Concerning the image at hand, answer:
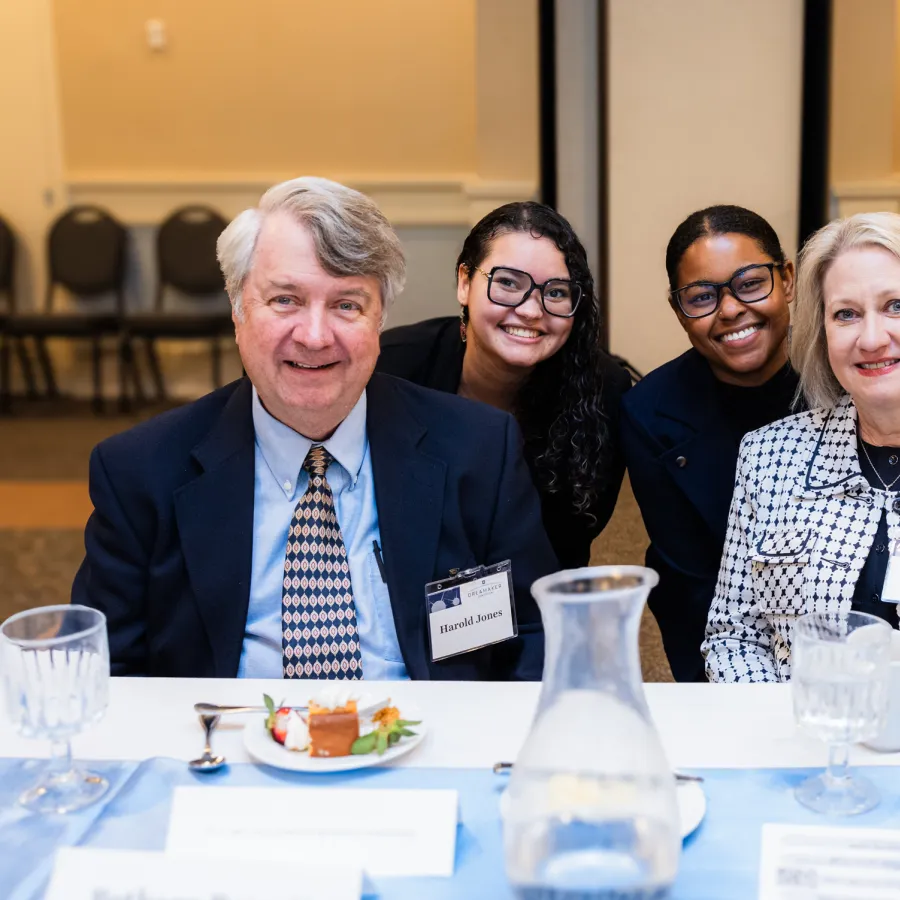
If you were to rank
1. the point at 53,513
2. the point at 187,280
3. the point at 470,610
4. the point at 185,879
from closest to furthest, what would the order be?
the point at 185,879 < the point at 470,610 < the point at 53,513 < the point at 187,280

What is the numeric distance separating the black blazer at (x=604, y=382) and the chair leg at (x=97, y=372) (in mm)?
4984

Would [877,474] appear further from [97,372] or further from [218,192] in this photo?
[218,192]

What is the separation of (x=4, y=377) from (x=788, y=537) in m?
6.73

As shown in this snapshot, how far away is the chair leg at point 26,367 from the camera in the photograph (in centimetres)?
777

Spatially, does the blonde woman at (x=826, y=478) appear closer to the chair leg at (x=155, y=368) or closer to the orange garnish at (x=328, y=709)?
the orange garnish at (x=328, y=709)

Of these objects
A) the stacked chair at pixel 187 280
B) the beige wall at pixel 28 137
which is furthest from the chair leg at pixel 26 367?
the stacked chair at pixel 187 280

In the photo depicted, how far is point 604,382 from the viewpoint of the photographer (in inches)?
→ 112

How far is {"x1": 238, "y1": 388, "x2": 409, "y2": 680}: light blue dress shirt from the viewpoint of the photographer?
191 centimetres

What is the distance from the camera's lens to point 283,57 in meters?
7.86

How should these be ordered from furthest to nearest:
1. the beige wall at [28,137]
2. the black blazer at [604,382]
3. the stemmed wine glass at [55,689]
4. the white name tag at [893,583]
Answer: the beige wall at [28,137] < the black blazer at [604,382] < the white name tag at [893,583] < the stemmed wine glass at [55,689]

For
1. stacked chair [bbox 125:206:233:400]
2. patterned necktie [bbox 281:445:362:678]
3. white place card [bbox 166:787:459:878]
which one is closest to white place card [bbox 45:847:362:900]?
white place card [bbox 166:787:459:878]

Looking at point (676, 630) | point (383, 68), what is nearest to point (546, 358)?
point (676, 630)

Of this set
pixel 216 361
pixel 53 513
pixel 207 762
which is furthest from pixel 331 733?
pixel 216 361

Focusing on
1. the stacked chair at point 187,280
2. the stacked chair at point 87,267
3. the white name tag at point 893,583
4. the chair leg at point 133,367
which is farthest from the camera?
the stacked chair at point 87,267
